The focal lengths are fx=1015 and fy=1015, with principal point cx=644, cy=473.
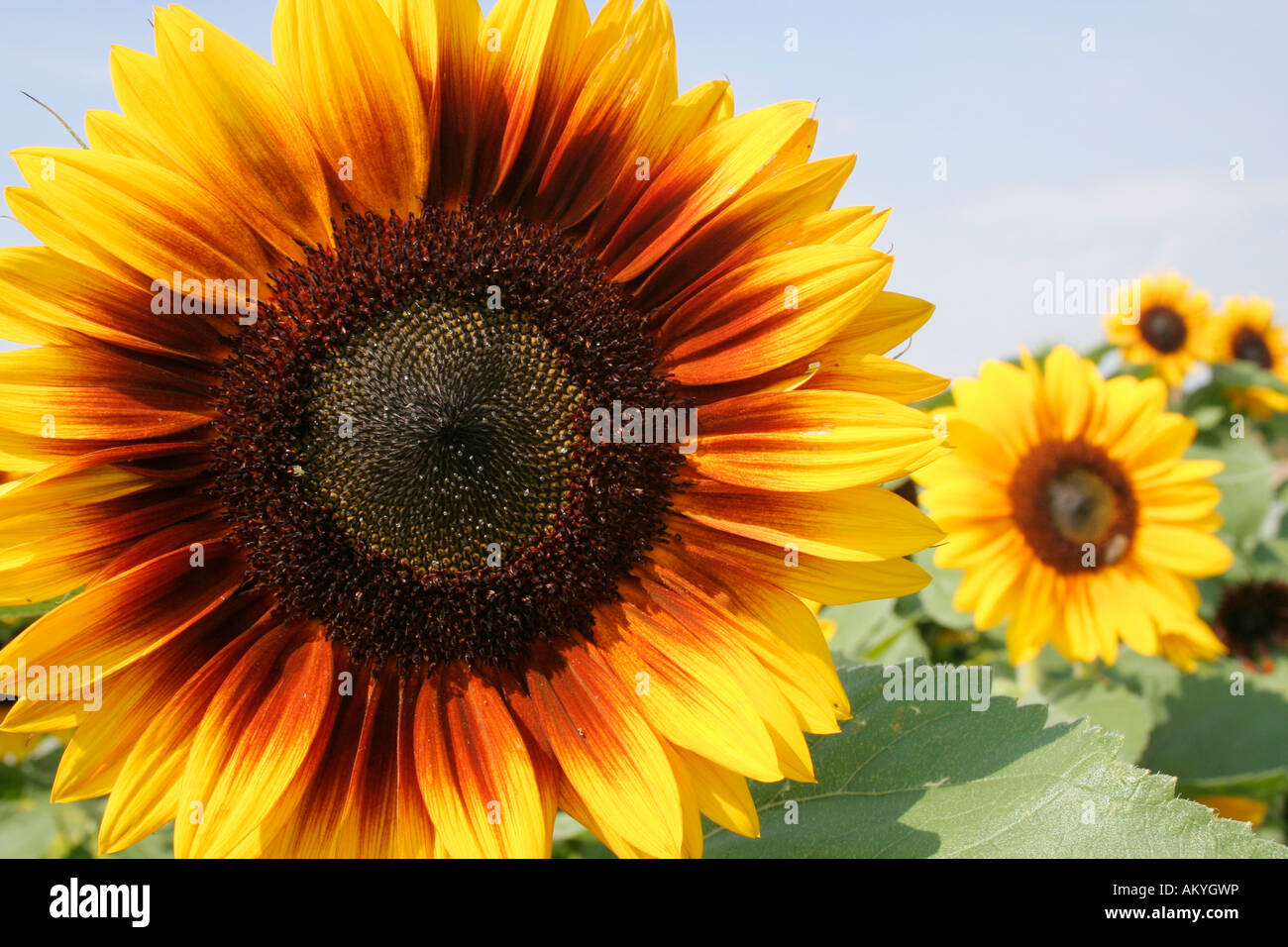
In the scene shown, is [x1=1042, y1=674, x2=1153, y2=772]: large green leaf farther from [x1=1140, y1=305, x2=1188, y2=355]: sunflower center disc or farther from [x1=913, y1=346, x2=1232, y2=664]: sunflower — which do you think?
[x1=1140, y1=305, x2=1188, y2=355]: sunflower center disc

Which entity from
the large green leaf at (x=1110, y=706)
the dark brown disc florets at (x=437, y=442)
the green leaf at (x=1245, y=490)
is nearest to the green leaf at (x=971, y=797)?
the dark brown disc florets at (x=437, y=442)

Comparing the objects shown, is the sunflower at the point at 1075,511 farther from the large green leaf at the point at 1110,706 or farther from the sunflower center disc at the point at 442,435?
the sunflower center disc at the point at 442,435

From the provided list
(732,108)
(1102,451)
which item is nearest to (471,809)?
(732,108)

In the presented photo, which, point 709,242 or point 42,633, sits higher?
point 709,242

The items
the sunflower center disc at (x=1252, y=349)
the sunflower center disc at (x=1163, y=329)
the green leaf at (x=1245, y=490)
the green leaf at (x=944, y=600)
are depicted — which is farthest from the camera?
the sunflower center disc at (x=1252, y=349)

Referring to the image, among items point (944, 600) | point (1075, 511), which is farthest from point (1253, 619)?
point (944, 600)
